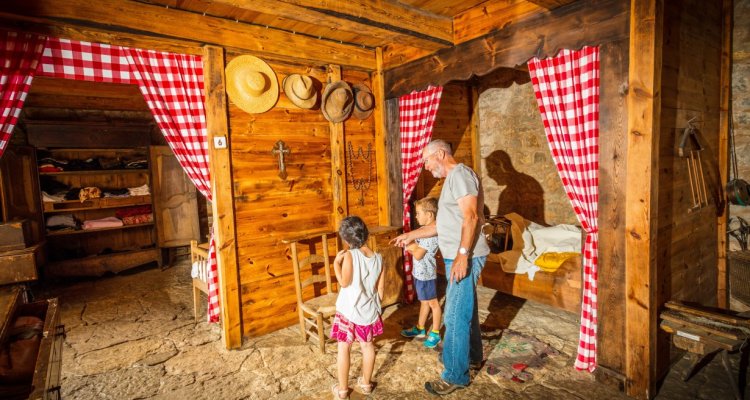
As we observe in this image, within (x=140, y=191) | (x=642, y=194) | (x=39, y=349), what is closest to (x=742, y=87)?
(x=642, y=194)

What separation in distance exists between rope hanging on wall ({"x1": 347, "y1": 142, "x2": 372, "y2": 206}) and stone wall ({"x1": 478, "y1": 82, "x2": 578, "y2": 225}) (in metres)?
2.49

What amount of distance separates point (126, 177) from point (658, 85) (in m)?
7.72

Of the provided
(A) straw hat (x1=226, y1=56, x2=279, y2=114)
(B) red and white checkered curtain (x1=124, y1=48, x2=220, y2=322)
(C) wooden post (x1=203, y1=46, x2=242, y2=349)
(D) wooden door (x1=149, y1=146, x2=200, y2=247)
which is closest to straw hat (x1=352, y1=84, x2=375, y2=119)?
(A) straw hat (x1=226, y1=56, x2=279, y2=114)

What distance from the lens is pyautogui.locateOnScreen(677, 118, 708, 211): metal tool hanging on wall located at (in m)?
3.00

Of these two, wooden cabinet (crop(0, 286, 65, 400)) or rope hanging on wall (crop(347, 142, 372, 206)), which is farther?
rope hanging on wall (crop(347, 142, 372, 206))

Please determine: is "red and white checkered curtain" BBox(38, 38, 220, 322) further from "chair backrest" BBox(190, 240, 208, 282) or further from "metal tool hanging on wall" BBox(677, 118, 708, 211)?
"metal tool hanging on wall" BBox(677, 118, 708, 211)

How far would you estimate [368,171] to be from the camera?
466 centimetres

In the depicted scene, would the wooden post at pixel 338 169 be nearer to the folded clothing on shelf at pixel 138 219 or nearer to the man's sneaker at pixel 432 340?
the man's sneaker at pixel 432 340

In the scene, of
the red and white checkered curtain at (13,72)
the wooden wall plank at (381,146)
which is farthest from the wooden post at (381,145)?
the red and white checkered curtain at (13,72)

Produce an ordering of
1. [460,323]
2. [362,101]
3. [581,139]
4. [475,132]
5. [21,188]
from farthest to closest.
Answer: [475,132], [21,188], [362,101], [581,139], [460,323]

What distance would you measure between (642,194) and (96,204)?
7.28 meters

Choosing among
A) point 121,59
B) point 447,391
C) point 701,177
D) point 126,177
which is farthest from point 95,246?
point 701,177

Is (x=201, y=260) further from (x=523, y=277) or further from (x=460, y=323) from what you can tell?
(x=523, y=277)

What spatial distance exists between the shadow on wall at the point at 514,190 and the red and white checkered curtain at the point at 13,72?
564cm
